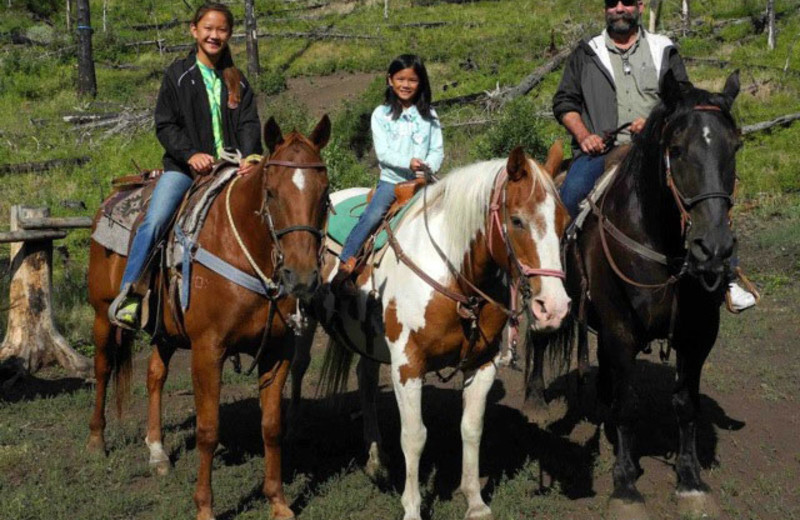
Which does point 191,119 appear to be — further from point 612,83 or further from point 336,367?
point 612,83

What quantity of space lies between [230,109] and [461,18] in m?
29.7

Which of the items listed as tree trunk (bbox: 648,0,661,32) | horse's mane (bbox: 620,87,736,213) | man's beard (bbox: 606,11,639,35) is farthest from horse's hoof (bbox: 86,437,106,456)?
tree trunk (bbox: 648,0,661,32)

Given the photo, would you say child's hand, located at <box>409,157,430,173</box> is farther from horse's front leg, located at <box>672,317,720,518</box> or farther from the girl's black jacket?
A: horse's front leg, located at <box>672,317,720,518</box>

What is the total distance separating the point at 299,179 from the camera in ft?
13.5

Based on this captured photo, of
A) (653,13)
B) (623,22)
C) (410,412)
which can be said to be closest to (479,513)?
(410,412)

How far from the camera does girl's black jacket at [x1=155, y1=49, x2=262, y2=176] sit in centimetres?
516

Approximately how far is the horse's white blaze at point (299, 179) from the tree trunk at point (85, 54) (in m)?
21.8

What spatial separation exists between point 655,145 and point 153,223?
3017 millimetres

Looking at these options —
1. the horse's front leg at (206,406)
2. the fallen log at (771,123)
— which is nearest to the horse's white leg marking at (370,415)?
the horse's front leg at (206,406)

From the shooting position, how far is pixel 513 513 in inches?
197

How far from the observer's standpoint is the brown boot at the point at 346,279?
5086mm

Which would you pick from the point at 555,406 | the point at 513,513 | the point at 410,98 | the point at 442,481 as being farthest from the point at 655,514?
the point at 410,98

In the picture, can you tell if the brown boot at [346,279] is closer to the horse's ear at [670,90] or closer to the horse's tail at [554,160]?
the horse's tail at [554,160]

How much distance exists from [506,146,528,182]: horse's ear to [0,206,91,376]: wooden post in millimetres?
6086
